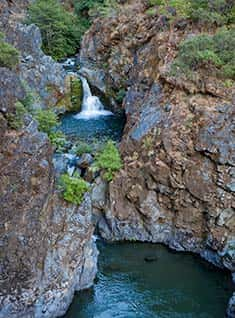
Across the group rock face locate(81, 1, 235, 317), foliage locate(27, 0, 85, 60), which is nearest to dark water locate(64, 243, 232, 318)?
rock face locate(81, 1, 235, 317)

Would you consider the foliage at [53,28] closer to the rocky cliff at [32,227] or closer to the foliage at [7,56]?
the foliage at [7,56]

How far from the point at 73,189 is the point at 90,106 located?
46.7 feet

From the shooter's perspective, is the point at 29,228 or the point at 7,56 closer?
the point at 29,228

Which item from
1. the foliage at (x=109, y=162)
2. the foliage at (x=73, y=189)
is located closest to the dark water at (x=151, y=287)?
the foliage at (x=109, y=162)

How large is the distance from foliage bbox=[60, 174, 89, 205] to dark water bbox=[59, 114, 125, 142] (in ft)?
28.8

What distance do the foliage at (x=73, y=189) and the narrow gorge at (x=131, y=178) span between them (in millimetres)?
38

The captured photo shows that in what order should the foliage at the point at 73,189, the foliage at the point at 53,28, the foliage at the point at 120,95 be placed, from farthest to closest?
1. the foliage at the point at 53,28
2. the foliage at the point at 120,95
3. the foliage at the point at 73,189

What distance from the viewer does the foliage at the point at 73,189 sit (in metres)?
17.0

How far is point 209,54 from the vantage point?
21219 mm

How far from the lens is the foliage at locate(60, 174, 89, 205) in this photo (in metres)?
17.0

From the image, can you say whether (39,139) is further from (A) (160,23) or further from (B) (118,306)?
(A) (160,23)

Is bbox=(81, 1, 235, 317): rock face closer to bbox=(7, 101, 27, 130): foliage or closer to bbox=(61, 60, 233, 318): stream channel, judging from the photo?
bbox=(61, 60, 233, 318): stream channel

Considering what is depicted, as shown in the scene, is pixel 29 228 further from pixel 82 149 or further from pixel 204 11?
pixel 204 11

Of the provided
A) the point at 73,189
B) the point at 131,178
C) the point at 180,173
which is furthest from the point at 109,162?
the point at 73,189
